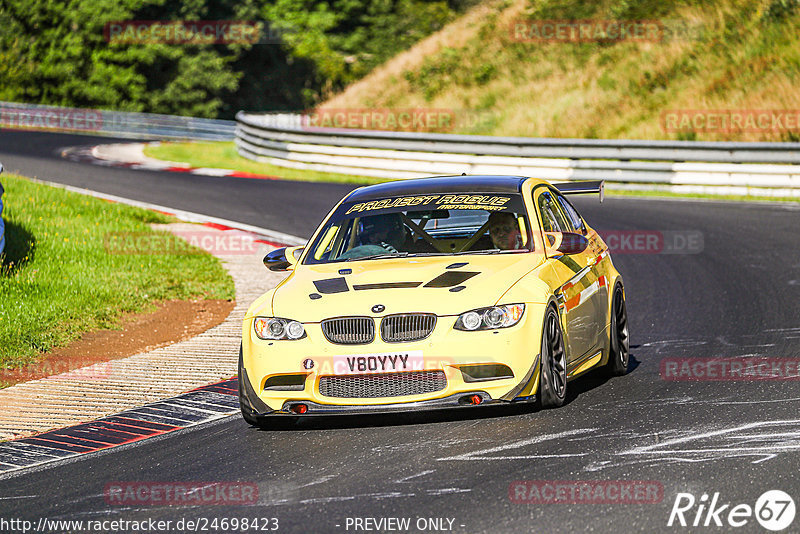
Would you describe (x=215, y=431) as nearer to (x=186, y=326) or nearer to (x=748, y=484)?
(x=748, y=484)

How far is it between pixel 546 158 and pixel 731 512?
20.3 m

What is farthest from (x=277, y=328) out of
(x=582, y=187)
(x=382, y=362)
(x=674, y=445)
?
(x=582, y=187)

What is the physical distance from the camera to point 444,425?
7.72 metres

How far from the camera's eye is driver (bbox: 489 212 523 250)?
Result: 28.8 ft

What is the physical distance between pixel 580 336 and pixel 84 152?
91.4 ft

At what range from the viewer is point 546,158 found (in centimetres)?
2559

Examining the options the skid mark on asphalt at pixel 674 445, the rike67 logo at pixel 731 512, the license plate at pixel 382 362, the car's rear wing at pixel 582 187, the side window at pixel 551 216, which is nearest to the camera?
the rike67 logo at pixel 731 512

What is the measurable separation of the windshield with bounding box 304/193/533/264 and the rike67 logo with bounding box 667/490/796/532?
3175 mm

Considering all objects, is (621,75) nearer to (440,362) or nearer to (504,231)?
(504,231)

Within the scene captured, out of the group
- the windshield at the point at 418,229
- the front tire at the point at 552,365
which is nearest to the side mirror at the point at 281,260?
the windshield at the point at 418,229

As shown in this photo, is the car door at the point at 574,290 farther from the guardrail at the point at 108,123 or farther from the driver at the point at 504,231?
the guardrail at the point at 108,123

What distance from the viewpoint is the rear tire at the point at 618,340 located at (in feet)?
30.2

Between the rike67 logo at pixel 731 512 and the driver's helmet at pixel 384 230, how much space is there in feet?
12.0

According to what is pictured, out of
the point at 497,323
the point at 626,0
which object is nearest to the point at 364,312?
the point at 497,323
